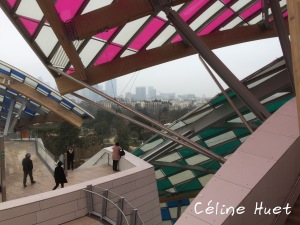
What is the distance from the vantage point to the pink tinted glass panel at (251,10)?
1362 cm

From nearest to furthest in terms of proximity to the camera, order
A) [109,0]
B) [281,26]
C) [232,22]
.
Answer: [109,0] → [281,26] → [232,22]

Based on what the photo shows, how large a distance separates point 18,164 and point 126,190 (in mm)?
6090

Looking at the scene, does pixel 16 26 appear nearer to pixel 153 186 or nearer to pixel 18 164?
pixel 18 164

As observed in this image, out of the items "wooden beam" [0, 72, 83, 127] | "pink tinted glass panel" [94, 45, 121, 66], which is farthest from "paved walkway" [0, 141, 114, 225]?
"wooden beam" [0, 72, 83, 127]

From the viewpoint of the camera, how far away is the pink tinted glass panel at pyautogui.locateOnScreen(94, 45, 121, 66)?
12603 millimetres

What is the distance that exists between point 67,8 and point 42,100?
18.2 metres

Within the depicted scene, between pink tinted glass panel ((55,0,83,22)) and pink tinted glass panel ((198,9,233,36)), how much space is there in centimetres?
699

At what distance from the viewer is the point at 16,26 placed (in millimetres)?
10414

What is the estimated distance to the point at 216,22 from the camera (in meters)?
14.1

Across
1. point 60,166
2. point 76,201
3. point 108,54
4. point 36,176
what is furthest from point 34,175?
point 108,54

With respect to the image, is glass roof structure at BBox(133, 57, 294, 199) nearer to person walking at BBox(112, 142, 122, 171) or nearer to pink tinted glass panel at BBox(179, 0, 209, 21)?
pink tinted glass panel at BBox(179, 0, 209, 21)

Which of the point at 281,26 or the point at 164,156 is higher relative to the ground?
the point at 281,26

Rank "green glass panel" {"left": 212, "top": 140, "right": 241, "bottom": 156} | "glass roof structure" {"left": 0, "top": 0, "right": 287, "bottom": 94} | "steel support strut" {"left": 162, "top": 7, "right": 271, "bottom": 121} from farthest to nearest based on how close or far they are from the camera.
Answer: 1. "green glass panel" {"left": 212, "top": 140, "right": 241, "bottom": 156}
2. "steel support strut" {"left": 162, "top": 7, "right": 271, "bottom": 121}
3. "glass roof structure" {"left": 0, "top": 0, "right": 287, "bottom": 94}

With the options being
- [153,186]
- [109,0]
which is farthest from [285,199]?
[109,0]
